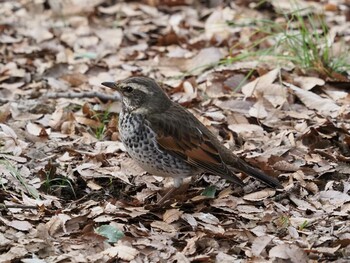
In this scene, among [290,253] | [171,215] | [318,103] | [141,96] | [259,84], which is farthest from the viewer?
[259,84]

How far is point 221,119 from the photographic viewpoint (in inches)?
345

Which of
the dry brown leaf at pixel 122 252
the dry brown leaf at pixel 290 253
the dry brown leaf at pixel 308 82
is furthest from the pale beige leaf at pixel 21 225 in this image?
the dry brown leaf at pixel 308 82

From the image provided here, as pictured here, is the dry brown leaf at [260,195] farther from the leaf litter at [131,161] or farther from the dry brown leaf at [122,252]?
the dry brown leaf at [122,252]

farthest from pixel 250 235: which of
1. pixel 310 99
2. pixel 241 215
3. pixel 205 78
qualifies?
pixel 205 78

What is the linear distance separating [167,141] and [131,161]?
0.92m

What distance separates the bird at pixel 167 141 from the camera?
7.07 m

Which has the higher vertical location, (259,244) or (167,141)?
(167,141)

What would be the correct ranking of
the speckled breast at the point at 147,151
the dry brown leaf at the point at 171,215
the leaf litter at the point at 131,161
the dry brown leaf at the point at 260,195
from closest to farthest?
the leaf litter at the point at 131,161 → the dry brown leaf at the point at 171,215 → the speckled breast at the point at 147,151 → the dry brown leaf at the point at 260,195

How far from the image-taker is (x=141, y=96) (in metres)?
7.31

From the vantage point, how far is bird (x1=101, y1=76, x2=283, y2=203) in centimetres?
707

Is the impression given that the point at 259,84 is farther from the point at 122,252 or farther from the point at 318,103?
the point at 122,252

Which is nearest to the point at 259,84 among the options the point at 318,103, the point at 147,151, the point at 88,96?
the point at 318,103

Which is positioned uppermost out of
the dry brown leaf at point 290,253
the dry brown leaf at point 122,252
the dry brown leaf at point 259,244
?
the dry brown leaf at point 122,252

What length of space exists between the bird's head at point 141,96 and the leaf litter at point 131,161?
0.79m
